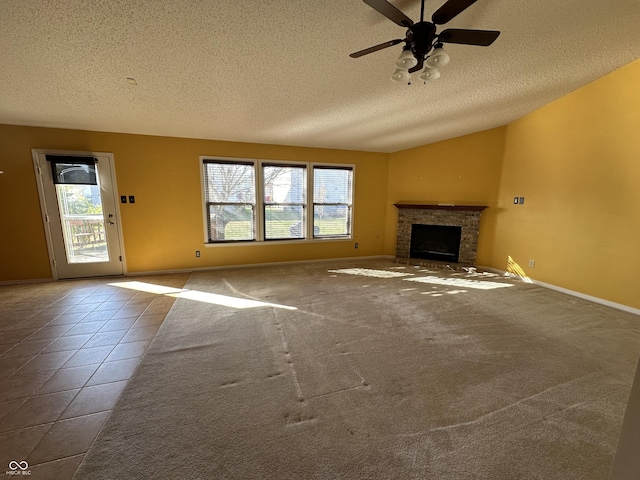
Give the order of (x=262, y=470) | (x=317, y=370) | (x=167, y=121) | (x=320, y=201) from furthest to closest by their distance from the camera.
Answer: (x=320, y=201)
(x=167, y=121)
(x=317, y=370)
(x=262, y=470)

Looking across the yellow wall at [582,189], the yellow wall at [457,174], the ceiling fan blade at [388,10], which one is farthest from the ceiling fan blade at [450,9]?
the yellow wall at [457,174]

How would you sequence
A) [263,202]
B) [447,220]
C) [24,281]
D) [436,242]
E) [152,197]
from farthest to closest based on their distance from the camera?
[436,242], [447,220], [263,202], [152,197], [24,281]

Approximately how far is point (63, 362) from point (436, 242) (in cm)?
566

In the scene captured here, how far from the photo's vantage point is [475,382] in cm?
187

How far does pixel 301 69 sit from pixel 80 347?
128 inches

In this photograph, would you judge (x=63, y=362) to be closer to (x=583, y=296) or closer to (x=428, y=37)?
(x=428, y=37)

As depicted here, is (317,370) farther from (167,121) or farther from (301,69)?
(167,121)

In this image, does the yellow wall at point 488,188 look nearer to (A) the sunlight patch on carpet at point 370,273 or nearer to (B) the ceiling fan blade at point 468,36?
(A) the sunlight patch on carpet at point 370,273

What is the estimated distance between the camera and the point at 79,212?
3.99 m

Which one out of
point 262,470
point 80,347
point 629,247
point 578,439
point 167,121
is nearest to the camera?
point 262,470

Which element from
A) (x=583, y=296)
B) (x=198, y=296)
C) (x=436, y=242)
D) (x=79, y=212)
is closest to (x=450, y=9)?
(x=198, y=296)

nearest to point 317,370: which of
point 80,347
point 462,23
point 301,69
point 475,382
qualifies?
point 475,382

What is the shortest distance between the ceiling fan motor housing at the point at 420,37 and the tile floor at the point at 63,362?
3192 millimetres

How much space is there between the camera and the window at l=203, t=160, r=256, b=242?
4.55 m
